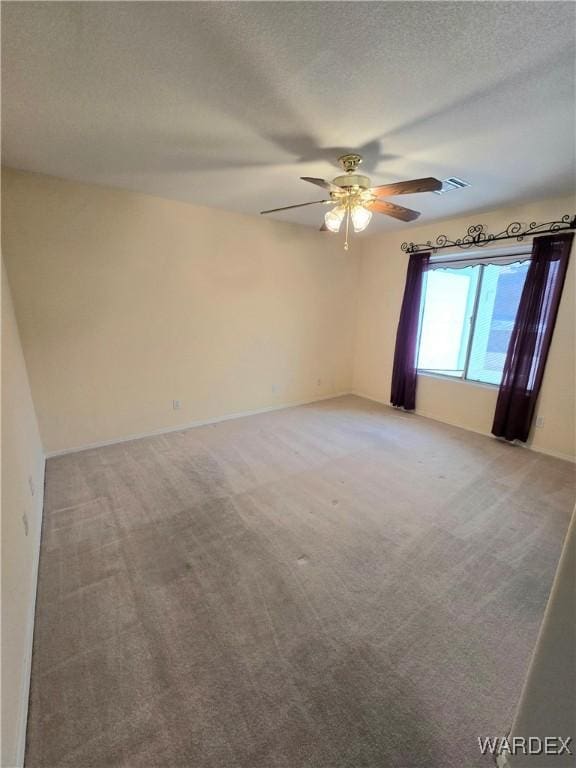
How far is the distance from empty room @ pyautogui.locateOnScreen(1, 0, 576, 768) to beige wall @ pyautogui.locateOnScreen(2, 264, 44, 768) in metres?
0.03

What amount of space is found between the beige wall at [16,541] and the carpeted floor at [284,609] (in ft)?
0.29

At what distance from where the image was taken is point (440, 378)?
4184mm

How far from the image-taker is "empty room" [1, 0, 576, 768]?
1.14 metres

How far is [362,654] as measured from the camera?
1.40 metres

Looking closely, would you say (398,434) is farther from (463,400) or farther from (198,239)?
(198,239)

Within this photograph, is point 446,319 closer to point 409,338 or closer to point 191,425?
point 409,338

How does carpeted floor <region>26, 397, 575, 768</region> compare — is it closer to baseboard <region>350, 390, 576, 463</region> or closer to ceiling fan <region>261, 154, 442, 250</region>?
baseboard <region>350, 390, 576, 463</region>

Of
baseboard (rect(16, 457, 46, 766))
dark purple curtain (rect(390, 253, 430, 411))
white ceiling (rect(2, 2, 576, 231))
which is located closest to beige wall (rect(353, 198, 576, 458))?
dark purple curtain (rect(390, 253, 430, 411))

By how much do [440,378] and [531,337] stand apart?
113 cm

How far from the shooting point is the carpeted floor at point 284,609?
1132 millimetres

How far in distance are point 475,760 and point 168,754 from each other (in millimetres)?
1052

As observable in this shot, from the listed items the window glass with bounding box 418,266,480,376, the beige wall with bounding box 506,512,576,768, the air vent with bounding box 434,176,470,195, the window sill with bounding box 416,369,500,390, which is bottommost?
the beige wall with bounding box 506,512,576,768

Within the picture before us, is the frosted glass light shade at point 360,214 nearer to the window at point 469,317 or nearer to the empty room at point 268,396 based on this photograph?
the empty room at point 268,396

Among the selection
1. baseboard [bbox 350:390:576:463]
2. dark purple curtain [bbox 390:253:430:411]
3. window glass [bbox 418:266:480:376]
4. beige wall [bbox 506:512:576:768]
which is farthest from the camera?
dark purple curtain [bbox 390:253:430:411]
